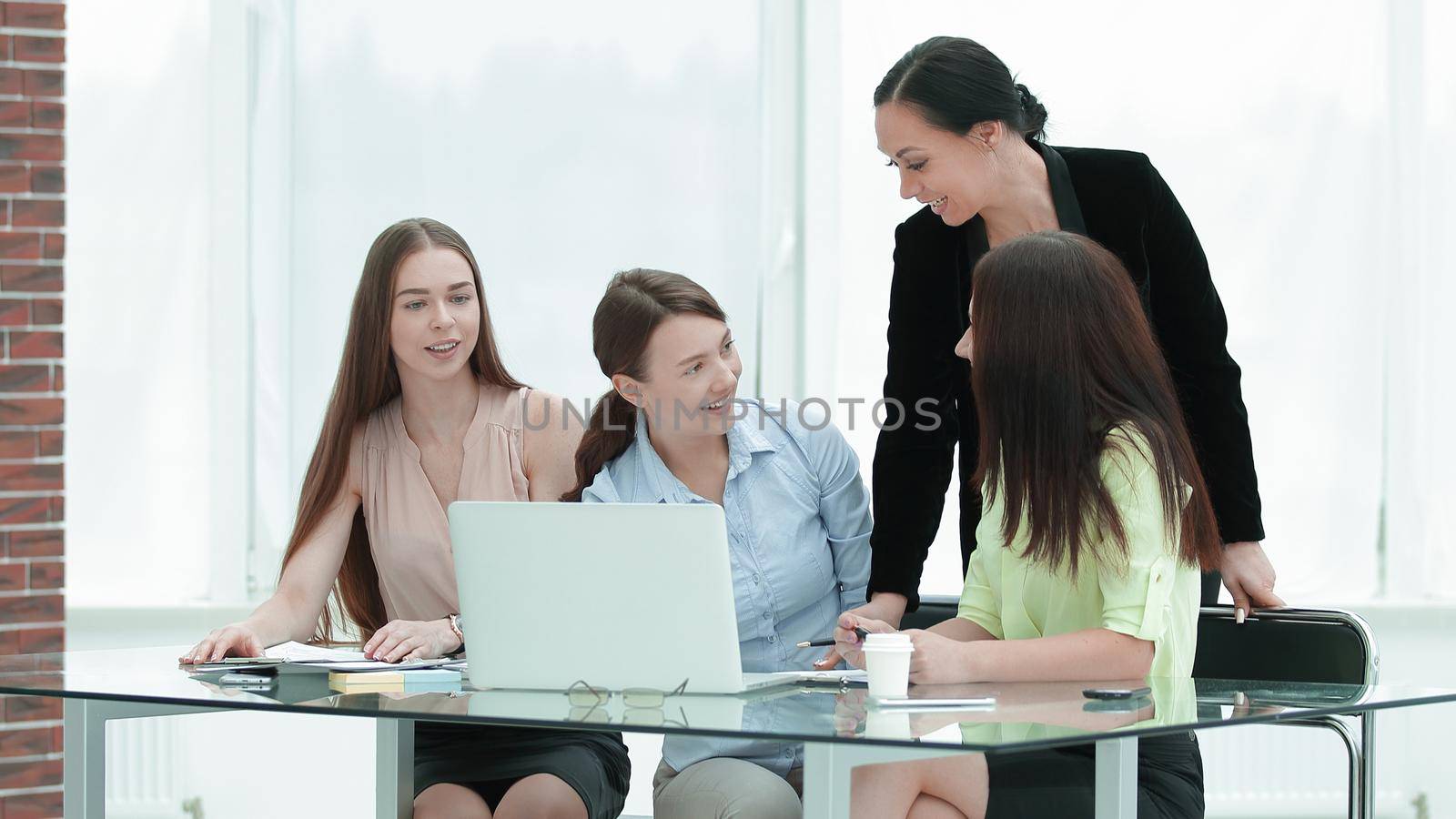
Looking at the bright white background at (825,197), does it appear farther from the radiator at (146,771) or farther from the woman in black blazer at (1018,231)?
the woman in black blazer at (1018,231)

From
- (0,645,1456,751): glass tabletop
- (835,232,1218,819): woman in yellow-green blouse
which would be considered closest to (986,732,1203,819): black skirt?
(835,232,1218,819): woman in yellow-green blouse

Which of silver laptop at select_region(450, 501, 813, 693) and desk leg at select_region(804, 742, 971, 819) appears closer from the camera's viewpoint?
desk leg at select_region(804, 742, 971, 819)

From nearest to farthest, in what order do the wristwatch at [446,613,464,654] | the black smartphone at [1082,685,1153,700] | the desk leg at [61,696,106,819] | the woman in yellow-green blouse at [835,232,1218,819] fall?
the black smartphone at [1082,685,1153,700]
the woman in yellow-green blouse at [835,232,1218,819]
the desk leg at [61,696,106,819]
the wristwatch at [446,613,464,654]

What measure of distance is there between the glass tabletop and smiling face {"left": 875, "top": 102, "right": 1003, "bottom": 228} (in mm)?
818

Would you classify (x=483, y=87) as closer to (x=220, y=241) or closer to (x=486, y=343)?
(x=220, y=241)

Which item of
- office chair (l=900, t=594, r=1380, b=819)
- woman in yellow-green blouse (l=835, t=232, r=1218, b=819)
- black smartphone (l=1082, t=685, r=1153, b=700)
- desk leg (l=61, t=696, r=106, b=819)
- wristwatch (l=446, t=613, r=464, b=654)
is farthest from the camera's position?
wristwatch (l=446, t=613, r=464, b=654)

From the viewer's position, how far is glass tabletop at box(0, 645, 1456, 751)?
128cm

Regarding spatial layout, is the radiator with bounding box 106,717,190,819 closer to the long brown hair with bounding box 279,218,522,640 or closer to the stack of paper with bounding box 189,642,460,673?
the long brown hair with bounding box 279,218,522,640

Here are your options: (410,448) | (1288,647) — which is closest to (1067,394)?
(1288,647)

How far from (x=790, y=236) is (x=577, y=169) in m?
0.58

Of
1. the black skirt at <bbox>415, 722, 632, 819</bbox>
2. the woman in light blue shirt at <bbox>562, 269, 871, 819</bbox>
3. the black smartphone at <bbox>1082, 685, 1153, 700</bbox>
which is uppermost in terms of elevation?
the woman in light blue shirt at <bbox>562, 269, 871, 819</bbox>

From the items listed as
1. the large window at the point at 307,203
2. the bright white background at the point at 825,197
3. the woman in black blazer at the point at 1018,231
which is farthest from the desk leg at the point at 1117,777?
the large window at the point at 307,203

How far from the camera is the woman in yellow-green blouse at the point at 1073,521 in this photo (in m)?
1.59

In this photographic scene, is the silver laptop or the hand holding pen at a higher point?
the silver laptop
